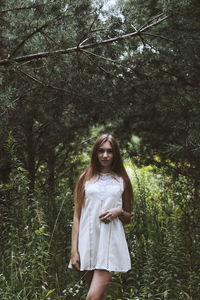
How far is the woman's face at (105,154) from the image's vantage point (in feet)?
11.4

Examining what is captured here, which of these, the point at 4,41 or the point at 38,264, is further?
the point at 4,41

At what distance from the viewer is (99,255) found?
3.19 m

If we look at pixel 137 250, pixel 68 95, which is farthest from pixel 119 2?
pixel 137 250

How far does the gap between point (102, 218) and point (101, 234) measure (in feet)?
0.40

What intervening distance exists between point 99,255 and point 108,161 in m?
0.75

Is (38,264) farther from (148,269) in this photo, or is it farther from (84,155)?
(84,155)

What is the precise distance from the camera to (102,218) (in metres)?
3.22

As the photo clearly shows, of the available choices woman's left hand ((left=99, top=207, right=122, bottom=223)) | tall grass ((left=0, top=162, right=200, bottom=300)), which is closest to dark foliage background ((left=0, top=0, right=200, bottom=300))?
tall grass ((left=0, top=162, right=200, bottom=300))

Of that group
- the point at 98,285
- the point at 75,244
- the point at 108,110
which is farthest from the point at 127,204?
the point at 108,110

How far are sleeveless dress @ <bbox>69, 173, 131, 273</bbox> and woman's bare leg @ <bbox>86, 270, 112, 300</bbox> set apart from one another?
0.06 m

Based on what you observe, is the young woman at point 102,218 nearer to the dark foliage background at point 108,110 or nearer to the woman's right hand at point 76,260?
the woman's right hand at point 76,260

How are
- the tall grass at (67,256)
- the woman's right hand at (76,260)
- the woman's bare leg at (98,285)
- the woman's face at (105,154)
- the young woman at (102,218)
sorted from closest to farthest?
the woman's bare leg at (98,285) < the young woman at (102,218) < the woman's right hand at (76,260) < the woman's face at (105,154) < the tall grass at (67,256)

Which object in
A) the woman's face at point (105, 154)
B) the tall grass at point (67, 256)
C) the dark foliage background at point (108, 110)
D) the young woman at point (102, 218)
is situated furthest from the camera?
the dark foliage background at point (108, 110)

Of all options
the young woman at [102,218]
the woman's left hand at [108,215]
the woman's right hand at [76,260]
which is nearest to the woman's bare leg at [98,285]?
the young woman at [102,218]
